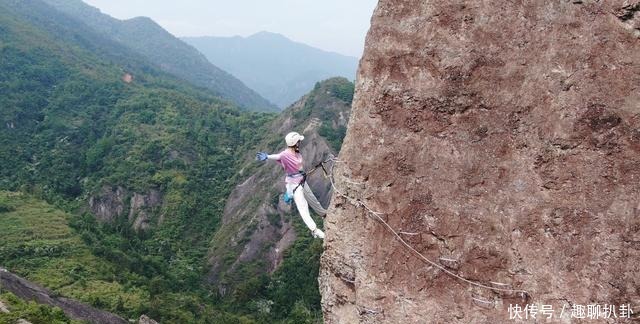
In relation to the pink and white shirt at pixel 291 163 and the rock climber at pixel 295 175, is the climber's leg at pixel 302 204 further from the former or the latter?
the pink and white shirt at pixel 291 163

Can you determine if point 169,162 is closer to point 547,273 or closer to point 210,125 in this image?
point 210,125

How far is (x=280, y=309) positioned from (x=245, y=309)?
9.38 ft

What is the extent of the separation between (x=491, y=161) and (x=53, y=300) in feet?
105

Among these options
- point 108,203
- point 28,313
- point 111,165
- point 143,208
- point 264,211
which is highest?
point 28,313

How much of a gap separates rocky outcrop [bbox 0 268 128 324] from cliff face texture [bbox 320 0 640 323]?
92.4 ft

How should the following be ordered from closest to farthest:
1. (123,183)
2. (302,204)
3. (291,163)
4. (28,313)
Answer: (291,163), (302,204), (28,313), (123,183)

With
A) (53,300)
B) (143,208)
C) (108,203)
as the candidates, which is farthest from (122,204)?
(53,300)

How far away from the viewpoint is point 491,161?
6254 millimetres

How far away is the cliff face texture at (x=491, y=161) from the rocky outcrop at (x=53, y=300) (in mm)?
28155

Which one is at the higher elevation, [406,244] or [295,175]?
[295,175]

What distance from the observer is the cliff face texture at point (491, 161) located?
5.77m

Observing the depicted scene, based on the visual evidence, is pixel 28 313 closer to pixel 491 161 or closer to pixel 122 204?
pixel 491 161

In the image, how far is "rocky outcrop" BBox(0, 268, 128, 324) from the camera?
28891mm

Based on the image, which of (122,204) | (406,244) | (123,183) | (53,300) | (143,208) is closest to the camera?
(406,244)
